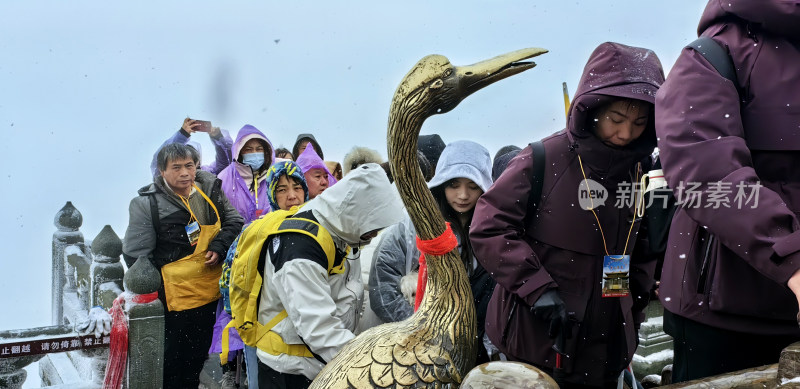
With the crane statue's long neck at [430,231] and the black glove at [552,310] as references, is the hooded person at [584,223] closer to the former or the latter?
the black glove at [552,310]

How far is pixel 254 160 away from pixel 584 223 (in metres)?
3.64

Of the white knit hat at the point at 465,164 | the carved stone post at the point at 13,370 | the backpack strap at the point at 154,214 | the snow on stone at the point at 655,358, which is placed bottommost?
the snow on stone at the point at 655,358

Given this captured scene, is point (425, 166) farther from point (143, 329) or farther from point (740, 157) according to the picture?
point (740, 157)

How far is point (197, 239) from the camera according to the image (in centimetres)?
478

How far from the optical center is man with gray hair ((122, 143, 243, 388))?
4.72 metres

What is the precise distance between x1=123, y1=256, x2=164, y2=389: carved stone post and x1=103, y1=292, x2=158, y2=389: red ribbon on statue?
3cm

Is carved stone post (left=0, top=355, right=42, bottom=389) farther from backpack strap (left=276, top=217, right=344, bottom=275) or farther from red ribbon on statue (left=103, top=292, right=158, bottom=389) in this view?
backpack strap (left=276, top=217, right=344, bottom=275)

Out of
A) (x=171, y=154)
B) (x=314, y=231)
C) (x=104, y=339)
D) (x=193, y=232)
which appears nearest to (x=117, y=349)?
(x=104, y=339)

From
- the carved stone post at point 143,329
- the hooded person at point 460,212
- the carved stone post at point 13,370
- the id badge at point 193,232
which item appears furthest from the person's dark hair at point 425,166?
the carved stone post at point 13,370

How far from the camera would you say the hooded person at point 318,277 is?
2.89 meters

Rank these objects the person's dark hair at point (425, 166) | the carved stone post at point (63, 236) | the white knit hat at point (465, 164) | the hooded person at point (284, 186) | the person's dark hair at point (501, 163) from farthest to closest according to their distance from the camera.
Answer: the carved stone post at point (63, 236) → the person's dark hair at point (501, 163) → the person's dark hair at point (425, 166) → the hooded person at point (284, 186) → the white knit hat at point (465, 164)

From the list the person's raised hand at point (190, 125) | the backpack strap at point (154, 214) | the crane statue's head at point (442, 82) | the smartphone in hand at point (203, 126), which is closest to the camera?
the crane statue's head at point (442, 82)

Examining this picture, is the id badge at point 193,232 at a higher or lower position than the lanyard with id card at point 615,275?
lower

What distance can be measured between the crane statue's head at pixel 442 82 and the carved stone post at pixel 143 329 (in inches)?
112
